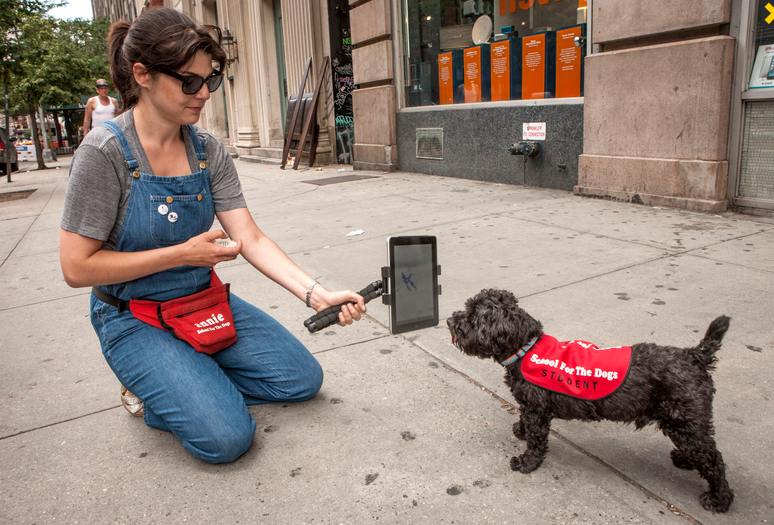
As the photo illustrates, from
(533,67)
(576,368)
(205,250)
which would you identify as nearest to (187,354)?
(205,250)

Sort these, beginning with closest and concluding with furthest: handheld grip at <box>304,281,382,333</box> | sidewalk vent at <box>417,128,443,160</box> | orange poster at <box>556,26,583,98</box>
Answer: handheld grip at <box>304,281,382,333</box> → orange poster at <box>556,26,583,98</box> → sidewalk vent at <box>417,128,443,160</box>

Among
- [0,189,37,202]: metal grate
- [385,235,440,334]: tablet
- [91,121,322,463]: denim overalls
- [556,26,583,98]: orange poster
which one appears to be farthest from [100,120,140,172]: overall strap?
[0,189,37,202]: metal grate

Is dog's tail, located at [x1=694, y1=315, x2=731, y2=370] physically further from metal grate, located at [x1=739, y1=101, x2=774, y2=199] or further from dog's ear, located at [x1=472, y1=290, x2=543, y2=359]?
metal grate, located at [x1=739, y1=101, x2=774, y2=199]

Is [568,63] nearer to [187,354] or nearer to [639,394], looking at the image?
[639,394]

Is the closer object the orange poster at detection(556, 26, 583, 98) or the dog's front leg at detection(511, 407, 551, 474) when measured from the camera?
the dog's front leg at detection(511, 407, 551, 474)

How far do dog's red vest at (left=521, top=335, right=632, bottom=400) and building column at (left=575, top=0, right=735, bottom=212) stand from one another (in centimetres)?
424

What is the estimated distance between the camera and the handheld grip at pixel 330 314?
2.14 m

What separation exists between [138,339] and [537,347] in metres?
1.53

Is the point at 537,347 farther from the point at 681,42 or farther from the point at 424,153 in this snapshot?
the point at 424,153

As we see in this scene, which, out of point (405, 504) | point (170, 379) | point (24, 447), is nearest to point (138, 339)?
point (170, 379)

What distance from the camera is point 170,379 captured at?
2.25 metres

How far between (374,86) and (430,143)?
1.85m

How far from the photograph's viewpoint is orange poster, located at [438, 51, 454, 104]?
8.84 m

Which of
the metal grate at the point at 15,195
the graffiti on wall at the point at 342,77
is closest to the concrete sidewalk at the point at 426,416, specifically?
the metal grate at the point at 15,195
